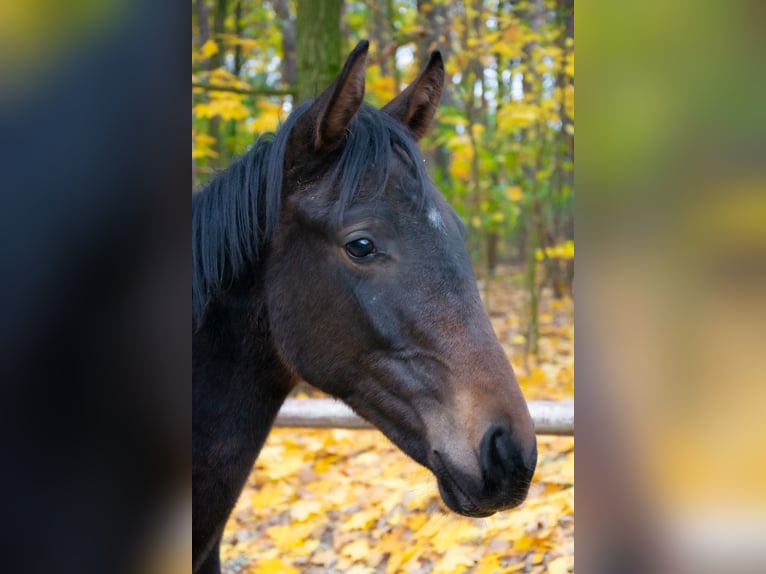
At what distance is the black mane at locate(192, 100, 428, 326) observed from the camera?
6.08 ft

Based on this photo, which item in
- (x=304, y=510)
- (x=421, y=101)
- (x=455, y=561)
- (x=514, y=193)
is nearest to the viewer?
(x=421, y=101)

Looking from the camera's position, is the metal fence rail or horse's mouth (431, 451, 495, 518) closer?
horse's mouth (431, 451, 495, 518)

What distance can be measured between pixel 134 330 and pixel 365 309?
2.84ft

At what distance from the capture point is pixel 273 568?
3.57m

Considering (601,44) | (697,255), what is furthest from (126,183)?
(697,255)

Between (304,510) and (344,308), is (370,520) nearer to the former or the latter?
(304,510)

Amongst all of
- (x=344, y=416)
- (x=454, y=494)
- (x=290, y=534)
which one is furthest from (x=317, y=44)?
(x=454, y=494)

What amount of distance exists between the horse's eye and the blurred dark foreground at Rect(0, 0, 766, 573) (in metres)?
0.81

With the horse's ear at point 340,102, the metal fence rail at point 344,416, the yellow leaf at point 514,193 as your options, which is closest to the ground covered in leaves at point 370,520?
the metal fence rail at point 344,416

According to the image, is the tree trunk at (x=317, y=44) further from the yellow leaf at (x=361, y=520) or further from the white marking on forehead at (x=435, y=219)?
the white marking on forehead at (x=435, y=219)

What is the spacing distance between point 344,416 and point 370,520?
70 centimetres

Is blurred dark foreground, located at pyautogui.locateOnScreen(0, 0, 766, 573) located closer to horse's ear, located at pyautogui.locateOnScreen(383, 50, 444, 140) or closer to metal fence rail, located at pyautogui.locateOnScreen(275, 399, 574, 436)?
horse's ear, located at pyautogui.locateOnScreen(383, 50, 444, 140)

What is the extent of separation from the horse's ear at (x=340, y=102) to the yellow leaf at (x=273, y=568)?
252cm

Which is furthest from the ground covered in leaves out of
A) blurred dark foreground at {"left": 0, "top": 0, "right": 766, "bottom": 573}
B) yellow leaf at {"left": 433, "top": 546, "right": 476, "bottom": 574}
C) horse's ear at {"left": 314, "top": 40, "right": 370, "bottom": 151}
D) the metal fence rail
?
blurred dark foreground at {"left": 0, "top": 0, "right": 766, "bottom": 573}
